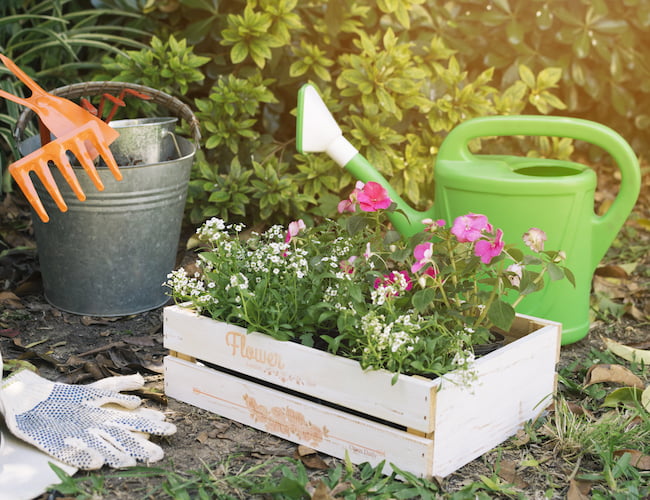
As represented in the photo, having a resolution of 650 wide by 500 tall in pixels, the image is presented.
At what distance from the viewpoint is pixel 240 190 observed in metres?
2.54

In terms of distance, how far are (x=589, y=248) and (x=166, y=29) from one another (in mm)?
1666

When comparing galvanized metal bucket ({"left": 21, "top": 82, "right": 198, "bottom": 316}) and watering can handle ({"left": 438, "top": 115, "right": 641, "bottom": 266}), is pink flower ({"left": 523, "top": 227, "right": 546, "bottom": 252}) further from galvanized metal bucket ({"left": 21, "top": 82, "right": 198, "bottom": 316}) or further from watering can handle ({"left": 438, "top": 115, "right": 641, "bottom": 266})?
galvanized metal bucket ({"left": 21, "top": 82, "right": 198, "bottom": 316})

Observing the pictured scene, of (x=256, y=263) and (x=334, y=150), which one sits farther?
(x=334, y=150)

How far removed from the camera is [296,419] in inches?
60.7

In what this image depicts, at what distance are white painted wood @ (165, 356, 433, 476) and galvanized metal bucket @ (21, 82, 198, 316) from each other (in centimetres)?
56

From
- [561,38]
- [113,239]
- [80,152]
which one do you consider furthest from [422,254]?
[561,38]

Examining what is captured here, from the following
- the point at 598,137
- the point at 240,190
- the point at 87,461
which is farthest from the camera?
the point at 240,190

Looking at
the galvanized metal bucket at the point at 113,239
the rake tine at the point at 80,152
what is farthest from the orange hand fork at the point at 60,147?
the galvanized metal bucket at the point at 113,239

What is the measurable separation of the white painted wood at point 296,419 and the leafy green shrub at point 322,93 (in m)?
0.87

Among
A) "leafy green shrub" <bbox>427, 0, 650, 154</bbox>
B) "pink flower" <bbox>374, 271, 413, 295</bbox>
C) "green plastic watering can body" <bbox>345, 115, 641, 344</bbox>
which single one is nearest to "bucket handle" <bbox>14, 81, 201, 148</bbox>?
"green plastic watering can body" <bbox>345, 115, 641, 344</bbox>

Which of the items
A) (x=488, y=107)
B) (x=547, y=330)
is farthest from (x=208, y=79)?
(x=547, y=330)

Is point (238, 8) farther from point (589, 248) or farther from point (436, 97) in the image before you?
point (589, 248)

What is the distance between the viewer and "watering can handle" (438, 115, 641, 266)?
6.33 ft

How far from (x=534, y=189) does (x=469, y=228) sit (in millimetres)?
492
